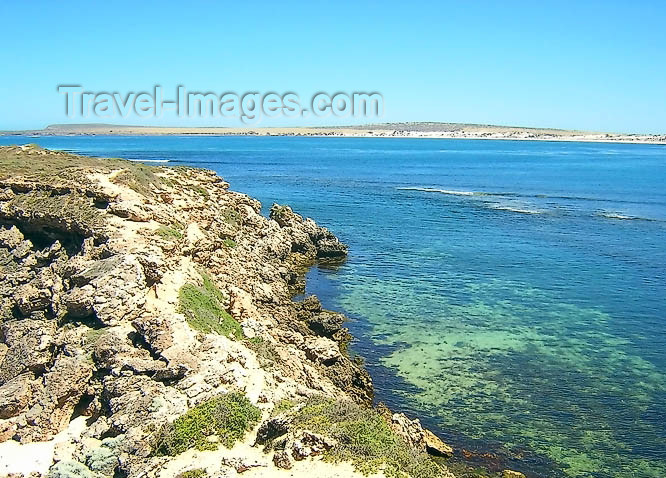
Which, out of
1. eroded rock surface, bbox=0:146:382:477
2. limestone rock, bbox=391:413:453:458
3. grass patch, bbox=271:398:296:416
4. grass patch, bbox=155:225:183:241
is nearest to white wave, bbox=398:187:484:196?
eroded rock surface, bbox=0:146:382:477

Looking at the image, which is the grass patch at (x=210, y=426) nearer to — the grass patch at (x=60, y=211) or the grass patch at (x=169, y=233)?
the grass patch at (x=169, y=233)

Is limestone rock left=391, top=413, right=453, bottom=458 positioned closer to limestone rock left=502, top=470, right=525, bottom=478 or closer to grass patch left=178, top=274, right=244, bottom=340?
limestone rock left=502, top=470, right=525, bottom=478

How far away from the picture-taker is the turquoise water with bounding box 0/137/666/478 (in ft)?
75.6

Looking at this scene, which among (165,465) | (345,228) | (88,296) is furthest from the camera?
(345,228)

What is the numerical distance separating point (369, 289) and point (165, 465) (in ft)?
84.4

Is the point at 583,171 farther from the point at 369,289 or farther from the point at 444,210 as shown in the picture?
the point at 369,289

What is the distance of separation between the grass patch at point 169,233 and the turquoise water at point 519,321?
10229 millimetres

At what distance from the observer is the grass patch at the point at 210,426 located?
16.3 meters

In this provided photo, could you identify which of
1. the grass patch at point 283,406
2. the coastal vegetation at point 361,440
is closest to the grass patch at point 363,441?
the coastal vegetation at point 361,440

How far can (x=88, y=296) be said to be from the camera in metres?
22.3

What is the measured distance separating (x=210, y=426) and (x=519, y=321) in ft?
72.7

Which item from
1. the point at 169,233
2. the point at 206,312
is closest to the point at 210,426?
the point at 206,312

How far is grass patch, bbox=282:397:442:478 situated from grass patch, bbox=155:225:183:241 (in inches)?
512

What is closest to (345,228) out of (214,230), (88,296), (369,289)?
(369,289)
